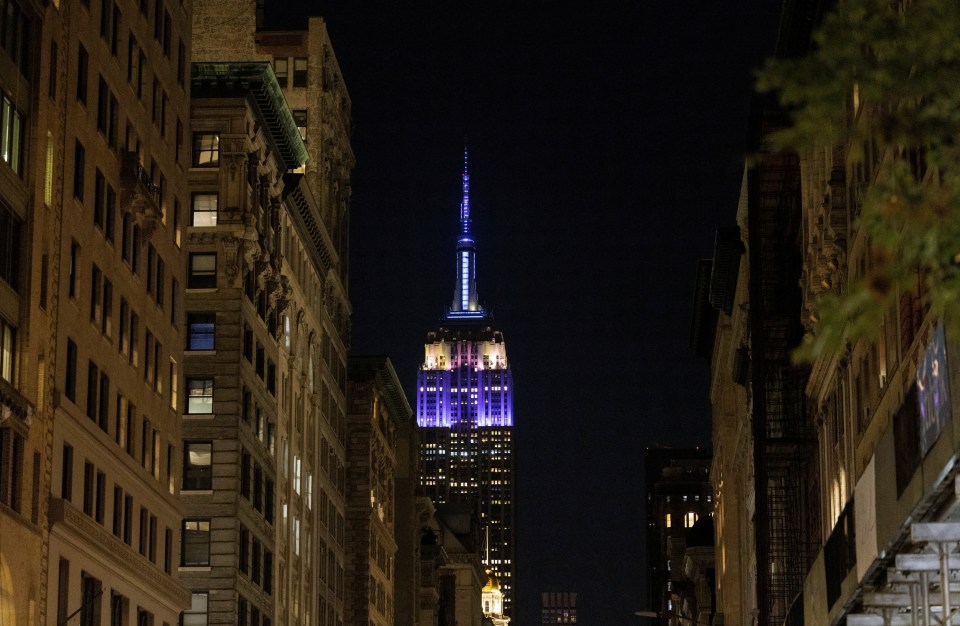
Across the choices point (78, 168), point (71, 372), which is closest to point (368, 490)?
point (78, 168)

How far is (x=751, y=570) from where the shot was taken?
353 feet

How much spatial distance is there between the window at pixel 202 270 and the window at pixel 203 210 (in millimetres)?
1607

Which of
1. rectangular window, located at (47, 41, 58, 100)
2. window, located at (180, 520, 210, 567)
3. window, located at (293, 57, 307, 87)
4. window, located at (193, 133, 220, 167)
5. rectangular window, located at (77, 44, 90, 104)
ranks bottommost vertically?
window, located at (180, 520, 210, 567)

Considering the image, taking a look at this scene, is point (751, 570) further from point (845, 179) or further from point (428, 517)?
Result: point (428, 517)

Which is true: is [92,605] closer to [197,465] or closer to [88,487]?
[88,487]

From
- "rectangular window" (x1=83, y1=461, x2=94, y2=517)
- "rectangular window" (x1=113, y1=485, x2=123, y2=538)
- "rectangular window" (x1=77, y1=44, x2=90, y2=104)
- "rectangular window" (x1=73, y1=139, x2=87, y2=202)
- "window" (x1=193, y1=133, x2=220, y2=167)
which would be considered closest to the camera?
"rectangular window" (x1=83, y1=461, x2=94, y2=517)

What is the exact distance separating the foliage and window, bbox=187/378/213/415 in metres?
79.2

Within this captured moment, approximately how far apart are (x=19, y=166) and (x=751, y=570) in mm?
63525

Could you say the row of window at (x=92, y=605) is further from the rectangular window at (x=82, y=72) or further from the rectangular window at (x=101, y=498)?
the rectangular window at (x=82, y=72)

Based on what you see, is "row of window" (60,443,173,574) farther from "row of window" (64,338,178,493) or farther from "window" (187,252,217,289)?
"window" (187,252,217,289)

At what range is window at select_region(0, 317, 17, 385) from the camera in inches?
2071

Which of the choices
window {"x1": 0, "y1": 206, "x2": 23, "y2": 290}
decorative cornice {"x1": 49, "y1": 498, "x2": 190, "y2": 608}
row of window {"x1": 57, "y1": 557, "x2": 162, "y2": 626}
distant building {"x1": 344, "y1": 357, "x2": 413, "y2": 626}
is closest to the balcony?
decorative cornice {"x1": 49, "y1": 498, "x2": 190, "y2": 608}

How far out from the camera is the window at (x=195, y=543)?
9081cm

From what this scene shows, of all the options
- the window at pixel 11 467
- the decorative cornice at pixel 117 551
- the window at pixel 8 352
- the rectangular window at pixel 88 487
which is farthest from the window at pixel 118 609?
the window at pixel 8 352
